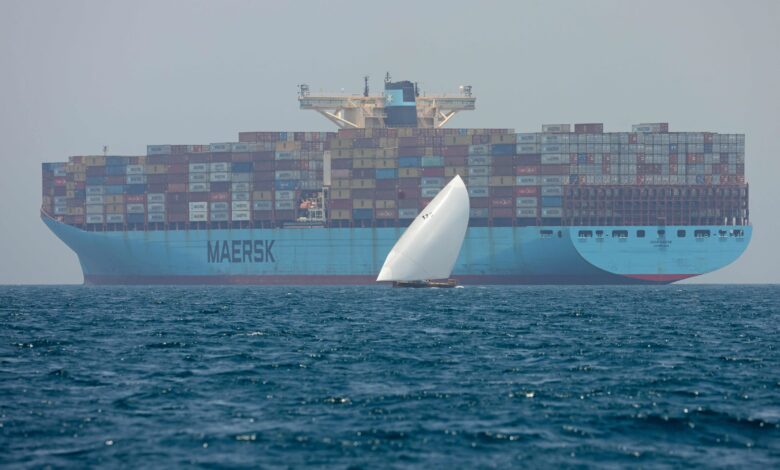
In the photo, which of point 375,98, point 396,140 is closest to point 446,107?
point 375,98

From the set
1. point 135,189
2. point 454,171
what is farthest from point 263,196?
point 454,171

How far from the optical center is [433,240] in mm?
88438

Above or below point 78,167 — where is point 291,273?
below

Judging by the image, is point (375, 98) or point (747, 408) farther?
point (375, 98)

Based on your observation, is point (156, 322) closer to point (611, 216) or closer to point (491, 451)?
point (491, 451)

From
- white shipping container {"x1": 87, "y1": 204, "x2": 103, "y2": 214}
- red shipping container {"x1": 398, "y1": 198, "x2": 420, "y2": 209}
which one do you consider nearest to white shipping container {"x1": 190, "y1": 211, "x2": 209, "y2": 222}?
white shipping container {"x1": 87, "y1": 204, "x2": 103, "y2": 214}

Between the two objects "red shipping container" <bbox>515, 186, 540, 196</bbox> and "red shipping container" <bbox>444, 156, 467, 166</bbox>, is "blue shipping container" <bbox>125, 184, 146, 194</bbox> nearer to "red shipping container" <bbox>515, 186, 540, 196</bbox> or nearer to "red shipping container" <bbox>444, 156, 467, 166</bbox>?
"red shipping container" <bbox>444, 156, 467, 166</bbox>

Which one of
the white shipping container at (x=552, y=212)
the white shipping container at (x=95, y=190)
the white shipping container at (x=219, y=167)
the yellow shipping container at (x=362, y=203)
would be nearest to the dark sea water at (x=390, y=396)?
the white shipping container at (x=552, y=212)

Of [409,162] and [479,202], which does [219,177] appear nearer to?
[409,162]

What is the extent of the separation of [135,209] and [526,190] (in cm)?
4295

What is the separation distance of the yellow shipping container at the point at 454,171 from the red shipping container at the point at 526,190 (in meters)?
5.49

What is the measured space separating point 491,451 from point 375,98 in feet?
410

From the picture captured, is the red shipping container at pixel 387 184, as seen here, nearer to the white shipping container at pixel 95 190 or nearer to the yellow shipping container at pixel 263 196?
the yellow shipping container at pixel 263 196

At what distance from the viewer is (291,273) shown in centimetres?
13188
